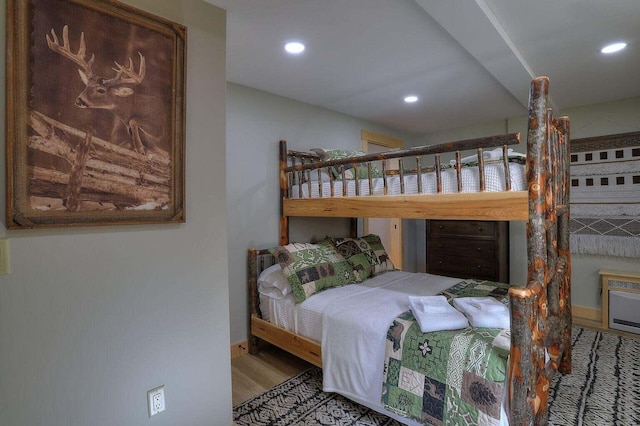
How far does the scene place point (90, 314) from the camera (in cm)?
125

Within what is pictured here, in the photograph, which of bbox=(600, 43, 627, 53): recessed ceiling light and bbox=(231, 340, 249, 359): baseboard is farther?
bbox=(231, 340, 249, 359): baseboard

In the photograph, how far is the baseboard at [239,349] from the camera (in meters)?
2.67

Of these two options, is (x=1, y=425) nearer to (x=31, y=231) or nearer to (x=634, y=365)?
(x=31, y=231)

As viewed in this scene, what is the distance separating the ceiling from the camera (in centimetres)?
168

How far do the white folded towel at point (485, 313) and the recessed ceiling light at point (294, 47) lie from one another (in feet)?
6.30

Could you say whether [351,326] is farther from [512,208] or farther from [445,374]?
[512,208]

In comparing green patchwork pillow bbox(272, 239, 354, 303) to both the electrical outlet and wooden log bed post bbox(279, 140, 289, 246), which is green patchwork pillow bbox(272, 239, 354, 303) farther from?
the electrical outlet

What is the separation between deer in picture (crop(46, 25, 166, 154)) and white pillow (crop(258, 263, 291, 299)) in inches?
57.9

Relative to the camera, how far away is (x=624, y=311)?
3.07m

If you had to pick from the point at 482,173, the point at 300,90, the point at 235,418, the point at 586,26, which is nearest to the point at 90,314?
the point at 235,418

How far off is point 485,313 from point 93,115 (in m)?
2.16

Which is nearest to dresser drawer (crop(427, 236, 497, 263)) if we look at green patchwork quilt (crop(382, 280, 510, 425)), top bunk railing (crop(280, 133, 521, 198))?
top bunk railing (crop(280, 133, 521, 198))

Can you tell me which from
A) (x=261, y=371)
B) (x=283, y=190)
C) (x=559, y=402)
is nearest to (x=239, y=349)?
(x=261, y=371)

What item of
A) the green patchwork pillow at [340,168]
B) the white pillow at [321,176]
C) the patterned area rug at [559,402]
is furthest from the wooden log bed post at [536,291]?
the white pillow at [321,176]
